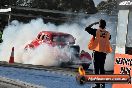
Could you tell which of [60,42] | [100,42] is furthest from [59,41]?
[100,42]

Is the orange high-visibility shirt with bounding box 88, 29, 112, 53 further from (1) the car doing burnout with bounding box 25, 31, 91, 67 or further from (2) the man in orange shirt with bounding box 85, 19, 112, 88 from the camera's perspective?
(1) the car doing burnout with bounding box 25, 31, 91, 67

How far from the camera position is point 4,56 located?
102 ft

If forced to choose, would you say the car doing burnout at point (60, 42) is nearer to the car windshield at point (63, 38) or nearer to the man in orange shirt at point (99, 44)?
the car windshield at point (63, 38)

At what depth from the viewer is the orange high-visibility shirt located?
11820 millimetres

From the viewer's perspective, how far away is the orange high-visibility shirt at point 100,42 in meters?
11.8

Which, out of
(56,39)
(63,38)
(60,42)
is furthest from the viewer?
(56,39)

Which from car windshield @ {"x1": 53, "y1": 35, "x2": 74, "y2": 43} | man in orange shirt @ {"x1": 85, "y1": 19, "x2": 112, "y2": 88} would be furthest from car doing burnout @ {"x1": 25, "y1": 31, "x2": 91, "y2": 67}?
man in orange shirt @ {"x1": 85, "y1": 19, "x2": 112, "y2": 88}

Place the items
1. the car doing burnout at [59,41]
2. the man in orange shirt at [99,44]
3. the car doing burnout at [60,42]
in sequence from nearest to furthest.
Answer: the man in orange shirt at [99,44] → the car doing burnout at [60,42] → the car doing burnout at [59,41]

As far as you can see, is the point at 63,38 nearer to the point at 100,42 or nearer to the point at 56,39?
the point at 56,39

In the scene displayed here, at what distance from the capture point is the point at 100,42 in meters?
11.9

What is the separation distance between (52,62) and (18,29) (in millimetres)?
14253

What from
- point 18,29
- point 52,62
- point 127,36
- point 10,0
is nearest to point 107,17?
point 18,29

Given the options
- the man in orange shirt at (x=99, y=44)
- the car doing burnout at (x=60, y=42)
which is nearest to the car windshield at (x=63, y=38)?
the car doing burnout at (x=60, y=42)

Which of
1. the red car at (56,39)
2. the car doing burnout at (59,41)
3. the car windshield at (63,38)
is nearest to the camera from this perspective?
the car doing burnout at (59,41)
